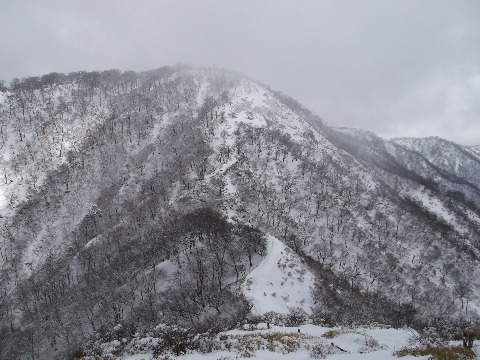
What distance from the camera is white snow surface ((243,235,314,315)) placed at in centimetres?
7631

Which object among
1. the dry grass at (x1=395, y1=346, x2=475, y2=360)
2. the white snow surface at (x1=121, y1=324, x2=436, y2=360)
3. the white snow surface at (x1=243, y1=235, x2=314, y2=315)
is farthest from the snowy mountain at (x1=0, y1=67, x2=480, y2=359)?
the dry grass at (x1=395, y1=346, x2=475, y2=360)

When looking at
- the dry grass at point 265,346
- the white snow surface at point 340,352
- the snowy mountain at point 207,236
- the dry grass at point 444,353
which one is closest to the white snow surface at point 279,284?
the snowy mountain at point 207,236

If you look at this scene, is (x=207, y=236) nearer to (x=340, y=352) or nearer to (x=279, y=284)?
(x=279, y=284)

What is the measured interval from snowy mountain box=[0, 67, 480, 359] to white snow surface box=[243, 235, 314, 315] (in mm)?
357

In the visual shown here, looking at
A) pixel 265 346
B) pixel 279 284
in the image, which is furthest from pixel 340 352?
pixel 279 284

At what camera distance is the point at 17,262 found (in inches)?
5285

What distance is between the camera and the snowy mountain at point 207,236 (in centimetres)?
9431

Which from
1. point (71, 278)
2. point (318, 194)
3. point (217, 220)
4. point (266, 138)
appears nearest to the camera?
point (217, 220)

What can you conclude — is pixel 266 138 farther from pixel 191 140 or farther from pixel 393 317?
pixel 393 317

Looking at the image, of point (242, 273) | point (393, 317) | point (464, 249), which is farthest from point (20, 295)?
point (464, 249)

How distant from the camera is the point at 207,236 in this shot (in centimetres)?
10800

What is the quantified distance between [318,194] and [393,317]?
2552 inches

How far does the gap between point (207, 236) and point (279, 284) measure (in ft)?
97.0

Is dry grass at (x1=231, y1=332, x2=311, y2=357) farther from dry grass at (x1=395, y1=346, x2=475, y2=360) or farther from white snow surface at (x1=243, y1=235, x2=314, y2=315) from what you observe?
white snow surface at (x1=243, y1=235, x2=314, y2=315)
